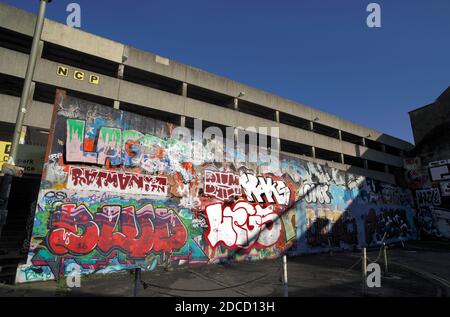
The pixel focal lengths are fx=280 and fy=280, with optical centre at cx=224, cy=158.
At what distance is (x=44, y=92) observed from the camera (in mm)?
26125

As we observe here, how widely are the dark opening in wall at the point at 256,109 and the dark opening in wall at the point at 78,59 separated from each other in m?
15.3

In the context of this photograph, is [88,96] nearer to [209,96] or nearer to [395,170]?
[209,96]

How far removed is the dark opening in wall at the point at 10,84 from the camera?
911 inches

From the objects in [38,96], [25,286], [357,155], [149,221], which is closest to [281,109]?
[357,155]

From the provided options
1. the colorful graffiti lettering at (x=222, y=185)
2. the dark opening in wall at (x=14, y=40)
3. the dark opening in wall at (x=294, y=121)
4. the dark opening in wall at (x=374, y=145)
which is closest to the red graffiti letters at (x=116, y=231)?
the colorful graffiti lettering at (x=222, y=185)

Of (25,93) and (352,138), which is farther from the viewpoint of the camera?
(352,138)

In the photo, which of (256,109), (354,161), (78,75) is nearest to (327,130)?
(354,161)

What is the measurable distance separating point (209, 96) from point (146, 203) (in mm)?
25754

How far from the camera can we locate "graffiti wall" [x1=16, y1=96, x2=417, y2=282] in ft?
27.6

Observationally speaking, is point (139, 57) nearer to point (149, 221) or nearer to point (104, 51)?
point (104, 51)

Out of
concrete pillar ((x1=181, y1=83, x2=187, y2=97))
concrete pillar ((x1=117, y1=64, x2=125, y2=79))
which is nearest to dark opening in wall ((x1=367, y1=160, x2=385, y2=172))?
concrete pillar ((x1=181, y1=83, x2=187, y2=97))

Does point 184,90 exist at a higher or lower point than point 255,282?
higher
